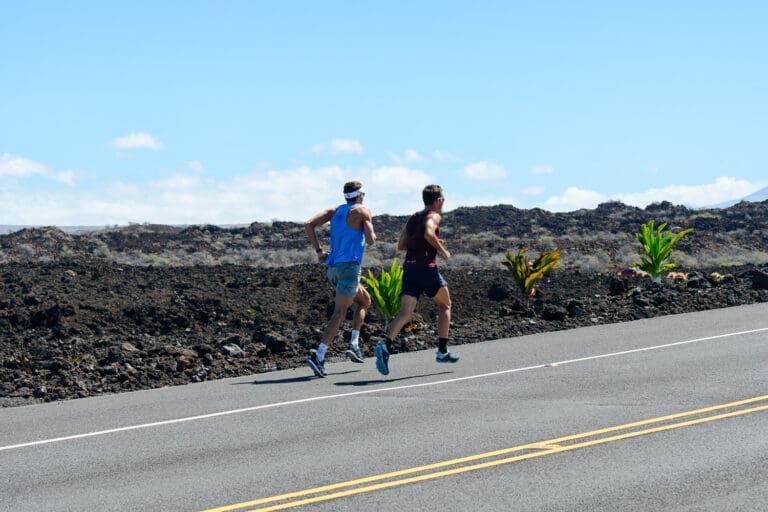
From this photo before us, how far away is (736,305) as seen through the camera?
17391 millimetres

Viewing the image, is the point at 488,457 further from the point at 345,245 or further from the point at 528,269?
the point at 528,269

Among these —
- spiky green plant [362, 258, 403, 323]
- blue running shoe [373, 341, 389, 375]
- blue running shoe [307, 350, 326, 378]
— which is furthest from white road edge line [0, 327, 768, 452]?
spiky green plant [362, 258, 403, 323]

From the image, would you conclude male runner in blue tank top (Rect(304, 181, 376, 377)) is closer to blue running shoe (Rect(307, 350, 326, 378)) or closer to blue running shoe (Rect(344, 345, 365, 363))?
blue running shoe (Rect(307, 350, 326, 378))

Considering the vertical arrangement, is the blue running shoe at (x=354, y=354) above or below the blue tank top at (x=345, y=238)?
below

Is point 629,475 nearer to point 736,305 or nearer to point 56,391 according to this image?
point 56,391

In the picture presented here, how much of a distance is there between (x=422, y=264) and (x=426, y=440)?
12.6 ft

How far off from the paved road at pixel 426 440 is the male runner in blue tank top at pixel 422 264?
529mm

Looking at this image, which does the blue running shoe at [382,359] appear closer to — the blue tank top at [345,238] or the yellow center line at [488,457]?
the blue tank top at [345,238]

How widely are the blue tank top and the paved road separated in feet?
4.48

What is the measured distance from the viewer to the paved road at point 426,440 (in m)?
6.03

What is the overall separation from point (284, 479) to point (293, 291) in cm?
1738

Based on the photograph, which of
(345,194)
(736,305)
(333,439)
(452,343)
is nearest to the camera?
(333,439)

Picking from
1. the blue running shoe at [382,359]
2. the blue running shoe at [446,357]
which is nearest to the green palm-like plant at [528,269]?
the blue running shoe at [446,357]

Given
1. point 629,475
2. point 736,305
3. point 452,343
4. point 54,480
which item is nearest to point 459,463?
point 629,475
